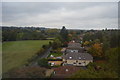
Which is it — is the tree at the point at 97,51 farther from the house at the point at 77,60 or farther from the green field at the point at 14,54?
the green field at the point at 14,54

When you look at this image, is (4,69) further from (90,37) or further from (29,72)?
(90,37)

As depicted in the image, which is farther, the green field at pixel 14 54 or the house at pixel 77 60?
the house at pixel 77 60

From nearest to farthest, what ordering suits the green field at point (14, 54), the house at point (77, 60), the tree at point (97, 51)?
the green field at point (14, 54) → the house at point (77, 60) → the tree at point (97, 51)

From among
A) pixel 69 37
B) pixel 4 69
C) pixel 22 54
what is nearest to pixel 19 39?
pixel 22 54

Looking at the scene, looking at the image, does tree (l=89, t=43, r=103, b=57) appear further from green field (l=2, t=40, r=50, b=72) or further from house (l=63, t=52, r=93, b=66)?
green field (l=2, t=40, r=50, b=72)

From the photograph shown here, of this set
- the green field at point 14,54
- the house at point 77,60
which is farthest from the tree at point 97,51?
the green field at point 14,54

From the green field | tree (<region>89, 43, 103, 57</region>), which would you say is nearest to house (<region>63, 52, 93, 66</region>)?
tree (<region>89, 43, 103, 57</region>)

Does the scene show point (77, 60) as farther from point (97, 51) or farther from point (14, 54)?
point (14, 54)

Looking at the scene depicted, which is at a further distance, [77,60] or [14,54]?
[77,60]

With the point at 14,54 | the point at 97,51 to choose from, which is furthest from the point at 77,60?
the point at 14,54

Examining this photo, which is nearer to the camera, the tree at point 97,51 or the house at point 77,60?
the house at point 77,60

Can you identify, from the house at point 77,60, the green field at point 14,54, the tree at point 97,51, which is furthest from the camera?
the tree at point 97,51

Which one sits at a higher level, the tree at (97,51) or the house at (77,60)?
the tree at (97,51)
